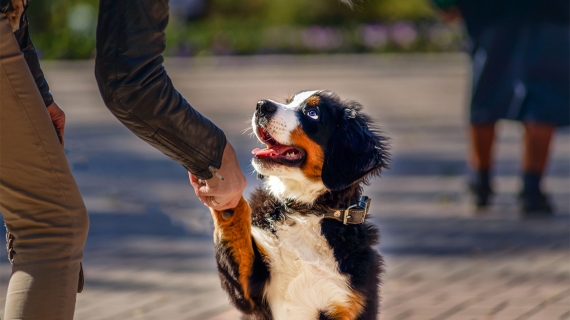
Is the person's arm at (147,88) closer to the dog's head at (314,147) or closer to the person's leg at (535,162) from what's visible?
the dog's head at (314,147)

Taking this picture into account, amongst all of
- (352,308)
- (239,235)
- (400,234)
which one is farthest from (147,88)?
(400,234)

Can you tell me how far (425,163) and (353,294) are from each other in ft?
20.4

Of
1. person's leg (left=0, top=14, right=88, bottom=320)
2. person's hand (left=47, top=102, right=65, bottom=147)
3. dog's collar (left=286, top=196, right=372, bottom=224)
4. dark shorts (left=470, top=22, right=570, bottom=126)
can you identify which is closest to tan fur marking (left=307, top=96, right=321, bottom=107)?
dog's collar (left=286, top=196, right=372, bottom=224)

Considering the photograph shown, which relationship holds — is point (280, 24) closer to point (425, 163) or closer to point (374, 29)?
point (374, 29)

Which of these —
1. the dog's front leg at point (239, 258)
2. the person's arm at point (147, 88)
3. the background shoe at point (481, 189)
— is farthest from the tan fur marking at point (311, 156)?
the background shoe at point (481, 189)

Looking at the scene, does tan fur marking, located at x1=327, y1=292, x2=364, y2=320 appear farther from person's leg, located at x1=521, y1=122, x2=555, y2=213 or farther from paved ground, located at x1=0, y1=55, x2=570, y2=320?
person's leg, located at x1=521, y1=122, x2=555, y2=213

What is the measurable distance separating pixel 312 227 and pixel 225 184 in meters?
0.72

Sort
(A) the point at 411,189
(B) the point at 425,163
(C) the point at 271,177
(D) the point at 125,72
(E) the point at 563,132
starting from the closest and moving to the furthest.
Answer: (D) the point at 125,72, (C) the point at 271,177, (A) the point at 411,189, (B) the point at 425,163, (E) the point at 563,132

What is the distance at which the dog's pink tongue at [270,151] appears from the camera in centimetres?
315

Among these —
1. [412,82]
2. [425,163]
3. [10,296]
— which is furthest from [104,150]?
[412,82]

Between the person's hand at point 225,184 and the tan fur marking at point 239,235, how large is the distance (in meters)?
0.23

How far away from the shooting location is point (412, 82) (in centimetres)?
1881

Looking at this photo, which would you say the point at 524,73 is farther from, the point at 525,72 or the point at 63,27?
the point at 63,27

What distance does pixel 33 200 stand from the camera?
2352 mm
